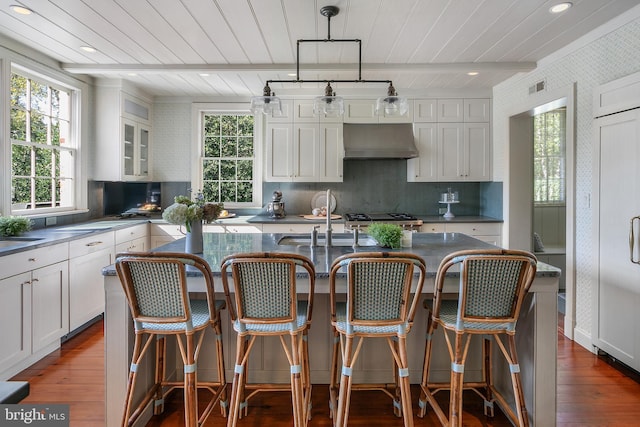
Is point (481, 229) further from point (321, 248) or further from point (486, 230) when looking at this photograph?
point (321, 248)

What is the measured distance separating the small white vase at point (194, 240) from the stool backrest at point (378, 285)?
3.32ft

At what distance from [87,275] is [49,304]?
510mm

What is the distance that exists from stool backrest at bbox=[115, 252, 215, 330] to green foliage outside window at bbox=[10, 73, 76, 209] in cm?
255

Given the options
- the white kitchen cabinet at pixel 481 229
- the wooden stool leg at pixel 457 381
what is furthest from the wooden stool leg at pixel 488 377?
the white kitchen cabinet at pixel 481 229

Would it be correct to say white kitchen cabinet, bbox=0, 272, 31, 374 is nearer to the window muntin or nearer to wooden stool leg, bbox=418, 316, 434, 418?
wooden stool leg, bbox=418, 316, 434, 418

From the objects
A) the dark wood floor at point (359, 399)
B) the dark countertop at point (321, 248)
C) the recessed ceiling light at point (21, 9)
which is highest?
the recessed ceiling light at point (21, 9)

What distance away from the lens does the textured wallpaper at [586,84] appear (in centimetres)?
275

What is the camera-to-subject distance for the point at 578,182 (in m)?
3.23

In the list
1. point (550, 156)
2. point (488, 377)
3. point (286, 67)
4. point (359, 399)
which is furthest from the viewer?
point (550, 156)

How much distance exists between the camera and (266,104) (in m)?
2.57

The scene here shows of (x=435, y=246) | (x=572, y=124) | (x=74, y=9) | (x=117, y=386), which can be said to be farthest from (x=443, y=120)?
(x=117, y=386)

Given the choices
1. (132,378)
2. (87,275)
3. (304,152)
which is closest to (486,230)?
(304,152)

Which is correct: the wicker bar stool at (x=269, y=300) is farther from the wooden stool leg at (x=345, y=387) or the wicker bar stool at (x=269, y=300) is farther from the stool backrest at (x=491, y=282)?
the stool backrest at (x=491, y=282)

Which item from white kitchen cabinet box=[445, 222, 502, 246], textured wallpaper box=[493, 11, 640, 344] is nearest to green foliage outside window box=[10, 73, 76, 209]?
white kitchen cabinet box=[445, 222, 502, 246]
